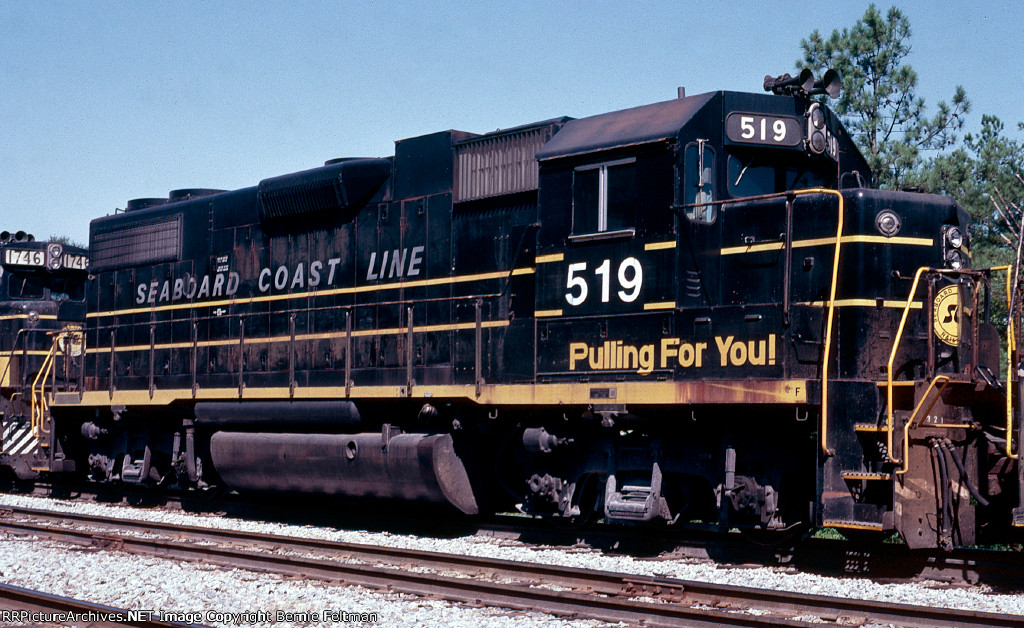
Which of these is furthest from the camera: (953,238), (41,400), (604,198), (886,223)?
(41,400)

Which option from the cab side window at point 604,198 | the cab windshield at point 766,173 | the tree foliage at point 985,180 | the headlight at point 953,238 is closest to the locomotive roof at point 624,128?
the cab side window at point 604,198

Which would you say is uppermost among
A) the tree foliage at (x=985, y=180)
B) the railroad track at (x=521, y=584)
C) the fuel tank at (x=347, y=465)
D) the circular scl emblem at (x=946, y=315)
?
the tree foliage at (x=985, y=180)

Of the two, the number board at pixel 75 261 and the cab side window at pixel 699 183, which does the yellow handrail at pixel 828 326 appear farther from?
the number board at pixel 75 261

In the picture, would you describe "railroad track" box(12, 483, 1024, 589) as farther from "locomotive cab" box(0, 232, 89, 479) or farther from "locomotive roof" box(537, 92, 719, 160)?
"locomotive cab" box(0, 232, 89, 479)

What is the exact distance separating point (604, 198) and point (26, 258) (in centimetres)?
1182

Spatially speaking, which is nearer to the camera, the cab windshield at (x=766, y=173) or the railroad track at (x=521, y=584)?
the railroad track at (x=521, y=584)

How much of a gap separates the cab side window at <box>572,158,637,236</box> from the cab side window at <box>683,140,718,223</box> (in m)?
0.50

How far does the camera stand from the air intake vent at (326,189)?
1272cm

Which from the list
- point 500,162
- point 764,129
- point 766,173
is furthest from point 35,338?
point 764,129

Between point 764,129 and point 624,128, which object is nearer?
point 764,129

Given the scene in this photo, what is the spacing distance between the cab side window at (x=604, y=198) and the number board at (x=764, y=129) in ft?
2.96

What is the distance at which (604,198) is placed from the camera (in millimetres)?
9922

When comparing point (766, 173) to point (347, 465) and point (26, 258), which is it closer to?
point (347, 465)

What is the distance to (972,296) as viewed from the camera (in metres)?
9.27
